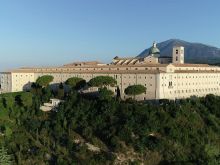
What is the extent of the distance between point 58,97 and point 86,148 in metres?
13.9

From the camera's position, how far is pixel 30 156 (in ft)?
131

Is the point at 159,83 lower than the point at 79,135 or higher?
higher

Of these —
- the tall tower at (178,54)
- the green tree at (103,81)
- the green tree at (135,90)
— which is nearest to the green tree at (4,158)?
the green tree at (103,81)

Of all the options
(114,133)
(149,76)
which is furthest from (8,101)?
(149,76)

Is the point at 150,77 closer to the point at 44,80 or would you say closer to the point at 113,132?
the point at 113,132

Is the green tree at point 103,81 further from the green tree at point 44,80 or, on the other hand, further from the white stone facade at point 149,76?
the green tree at point 44,80

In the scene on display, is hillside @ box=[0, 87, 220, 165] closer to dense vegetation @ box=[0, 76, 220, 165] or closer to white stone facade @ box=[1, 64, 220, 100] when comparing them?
dense vegetation @ box=[0, 76, 220, 165]

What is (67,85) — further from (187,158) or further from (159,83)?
(187,158)

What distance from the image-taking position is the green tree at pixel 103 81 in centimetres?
5017

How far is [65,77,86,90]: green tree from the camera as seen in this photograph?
53.6 m

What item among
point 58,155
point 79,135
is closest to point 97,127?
point 79,135

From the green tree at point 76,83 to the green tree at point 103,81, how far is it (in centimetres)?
295

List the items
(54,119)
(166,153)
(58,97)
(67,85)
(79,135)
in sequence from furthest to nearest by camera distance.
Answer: (67,85) → (58,97) → (54,119) → (79,135) → (166,153)

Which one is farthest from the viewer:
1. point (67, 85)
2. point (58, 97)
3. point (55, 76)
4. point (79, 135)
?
point (55, 76)
